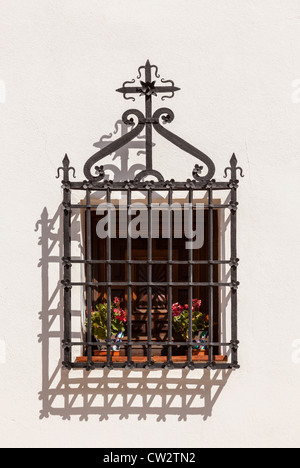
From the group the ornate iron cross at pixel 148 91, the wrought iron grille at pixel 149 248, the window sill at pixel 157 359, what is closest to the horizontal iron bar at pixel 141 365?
the wrought iron grille at pixel 149 248

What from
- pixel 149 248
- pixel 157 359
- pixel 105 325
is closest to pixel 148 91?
pixel 149 248

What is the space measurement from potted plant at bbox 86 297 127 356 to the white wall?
7.4 inches

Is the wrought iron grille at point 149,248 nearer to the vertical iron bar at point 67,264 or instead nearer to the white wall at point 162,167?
the vertical iron bar at point 67,264

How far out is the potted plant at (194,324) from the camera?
3678 mm

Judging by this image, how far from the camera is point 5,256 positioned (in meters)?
3.69

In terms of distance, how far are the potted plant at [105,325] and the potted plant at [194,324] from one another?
14.7 inches

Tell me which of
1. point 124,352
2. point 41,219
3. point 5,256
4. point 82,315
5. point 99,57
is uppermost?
point 99,57

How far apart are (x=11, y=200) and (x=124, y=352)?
137 cm

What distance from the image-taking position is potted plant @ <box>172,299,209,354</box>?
145 inches

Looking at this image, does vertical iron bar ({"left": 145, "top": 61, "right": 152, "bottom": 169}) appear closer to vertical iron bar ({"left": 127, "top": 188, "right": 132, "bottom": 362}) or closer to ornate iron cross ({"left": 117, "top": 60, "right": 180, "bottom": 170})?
ornate iron cross ({"left": 117, "top": 60, "right": 180, "bottom": 170})

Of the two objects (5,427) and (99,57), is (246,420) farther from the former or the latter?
(99,57)

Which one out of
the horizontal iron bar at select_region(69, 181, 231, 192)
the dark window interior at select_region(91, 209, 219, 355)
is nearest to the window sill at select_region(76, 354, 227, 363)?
the dark window interior at select_region(91, 209, 219, 355)

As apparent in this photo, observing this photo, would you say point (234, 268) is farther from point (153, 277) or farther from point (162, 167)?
point (162, 167)

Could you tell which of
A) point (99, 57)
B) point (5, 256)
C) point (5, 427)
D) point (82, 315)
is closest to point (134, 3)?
point (99, 57)
